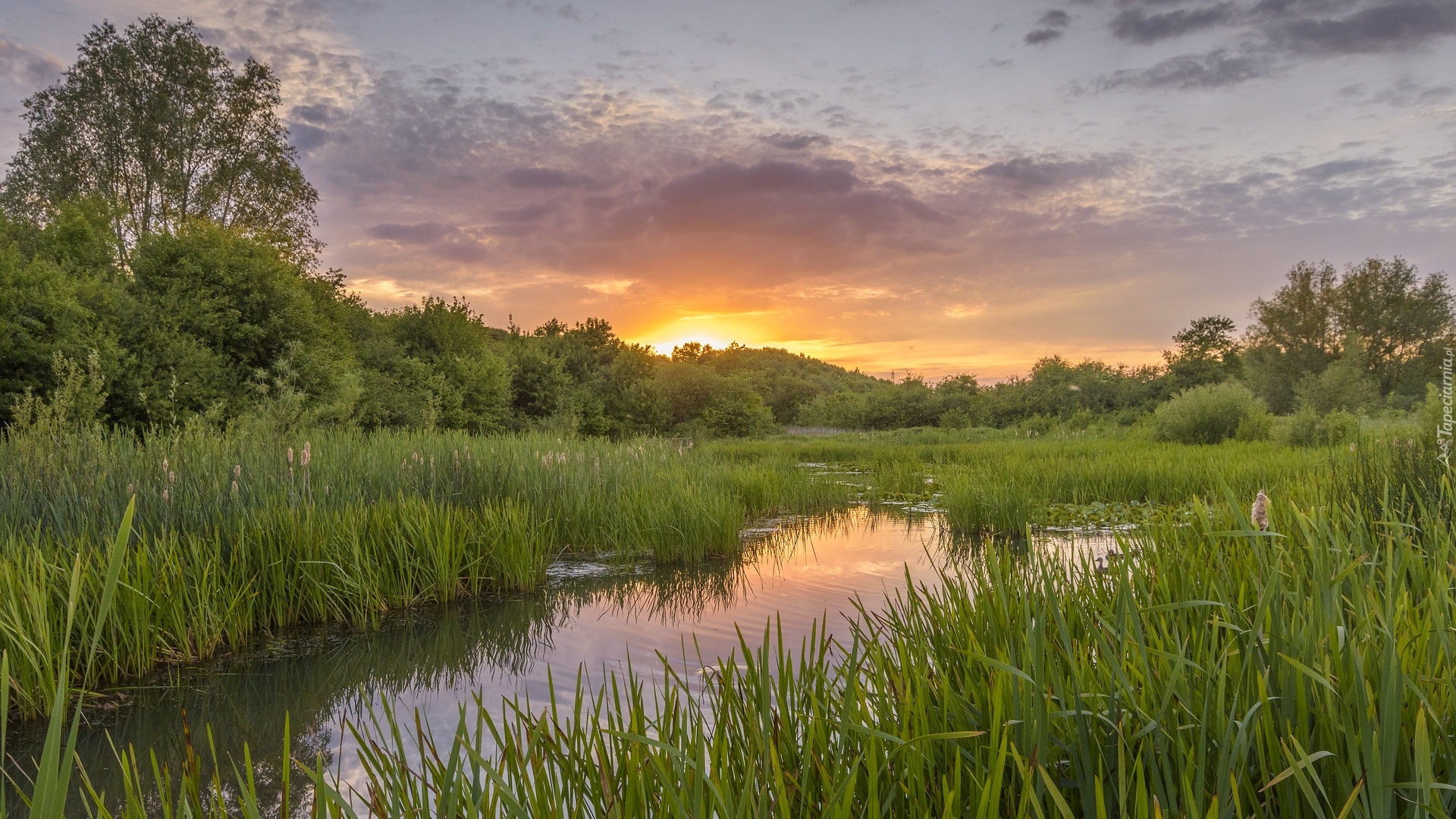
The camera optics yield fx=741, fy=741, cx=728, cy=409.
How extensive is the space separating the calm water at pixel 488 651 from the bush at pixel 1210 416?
1293 centimetres

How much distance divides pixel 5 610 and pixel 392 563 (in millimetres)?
2226

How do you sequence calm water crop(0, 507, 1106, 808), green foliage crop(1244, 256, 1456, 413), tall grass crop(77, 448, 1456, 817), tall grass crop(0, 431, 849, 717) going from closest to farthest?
tall grass crop(77, 448, 1456, 817) < calm water crop(0, 507, 1106, 808) < tall grass crop(0, 431, 849, 717) < green foliage crop(1244, 256, 1456, 413)

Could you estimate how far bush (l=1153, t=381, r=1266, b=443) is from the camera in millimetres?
17547

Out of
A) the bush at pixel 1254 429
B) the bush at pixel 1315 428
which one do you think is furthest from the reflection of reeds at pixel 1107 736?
the bush at pixel 1254 429

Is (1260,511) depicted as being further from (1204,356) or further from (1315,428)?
(1204,356)

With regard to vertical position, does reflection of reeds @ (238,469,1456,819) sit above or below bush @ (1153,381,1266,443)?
below

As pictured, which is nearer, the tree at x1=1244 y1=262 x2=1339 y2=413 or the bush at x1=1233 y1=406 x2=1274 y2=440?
the bush at x1=1233 y1=406 x2=1274 y2=440

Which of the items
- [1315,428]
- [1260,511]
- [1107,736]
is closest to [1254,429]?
[1315,428]

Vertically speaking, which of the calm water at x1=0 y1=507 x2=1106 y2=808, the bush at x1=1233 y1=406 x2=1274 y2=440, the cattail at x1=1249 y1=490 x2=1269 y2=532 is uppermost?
the bush at x1=1233 y1=406 x2=1274 y2=440

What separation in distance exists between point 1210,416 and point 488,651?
18.4 m

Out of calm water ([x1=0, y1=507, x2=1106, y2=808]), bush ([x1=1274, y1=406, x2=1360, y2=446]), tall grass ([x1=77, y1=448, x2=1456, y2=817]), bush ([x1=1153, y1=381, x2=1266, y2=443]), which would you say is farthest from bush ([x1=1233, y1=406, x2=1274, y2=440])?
tall grass ([x1=77, y1=448, x2=1456, y2=817])

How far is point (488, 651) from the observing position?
461 centimetres

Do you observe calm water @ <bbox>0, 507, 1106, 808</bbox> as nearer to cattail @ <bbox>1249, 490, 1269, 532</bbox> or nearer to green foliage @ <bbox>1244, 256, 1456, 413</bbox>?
cattail @ <bbox>1249, 490, 1269, 532</bbox>

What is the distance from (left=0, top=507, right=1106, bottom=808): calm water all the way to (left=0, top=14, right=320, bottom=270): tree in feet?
59.5
